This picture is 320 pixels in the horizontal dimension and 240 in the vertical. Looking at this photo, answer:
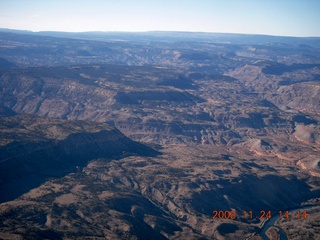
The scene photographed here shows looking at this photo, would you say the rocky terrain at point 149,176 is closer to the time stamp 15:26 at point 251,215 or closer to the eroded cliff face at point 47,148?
the eroded cliff face at point 47,148

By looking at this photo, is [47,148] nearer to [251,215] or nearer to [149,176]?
[149,176]

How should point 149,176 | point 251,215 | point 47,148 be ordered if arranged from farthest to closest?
point 47,148 < point 149,176 < point 251,215

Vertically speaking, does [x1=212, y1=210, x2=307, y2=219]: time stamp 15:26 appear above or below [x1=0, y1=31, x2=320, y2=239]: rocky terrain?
below

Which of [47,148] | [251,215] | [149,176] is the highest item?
[47,148]

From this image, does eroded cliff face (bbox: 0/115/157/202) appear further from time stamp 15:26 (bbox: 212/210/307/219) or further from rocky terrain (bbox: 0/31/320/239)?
time stamp 15:26 (bbox: 212/210/307/219)

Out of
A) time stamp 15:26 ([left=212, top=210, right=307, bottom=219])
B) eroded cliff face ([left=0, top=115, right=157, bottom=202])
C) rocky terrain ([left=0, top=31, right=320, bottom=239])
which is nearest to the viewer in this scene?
rocky terrain ([left=0, top=31, right=320, bottom=239])

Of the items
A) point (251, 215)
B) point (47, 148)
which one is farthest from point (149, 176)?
point (47, 148)

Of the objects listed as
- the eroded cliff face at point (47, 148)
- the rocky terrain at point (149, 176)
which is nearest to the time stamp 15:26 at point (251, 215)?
the rocky terrain at point (149, 176)

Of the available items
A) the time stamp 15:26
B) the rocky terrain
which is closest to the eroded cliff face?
the rocky terrain
